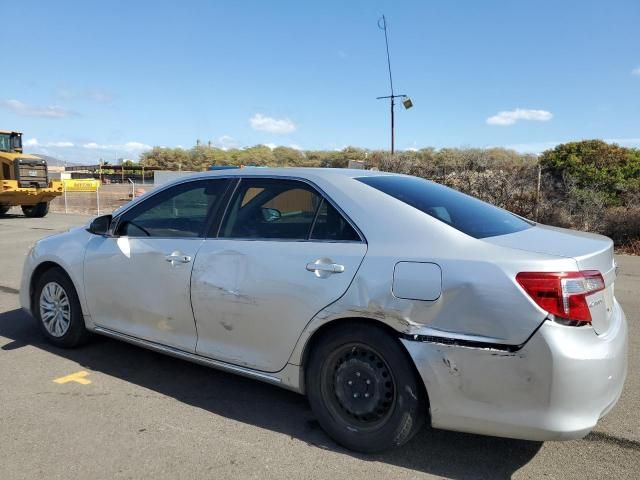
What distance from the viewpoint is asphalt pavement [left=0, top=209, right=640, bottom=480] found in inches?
117

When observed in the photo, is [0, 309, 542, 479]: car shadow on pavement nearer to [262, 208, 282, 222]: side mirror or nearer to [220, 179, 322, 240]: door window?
[220, 179, 322, 240]: door window

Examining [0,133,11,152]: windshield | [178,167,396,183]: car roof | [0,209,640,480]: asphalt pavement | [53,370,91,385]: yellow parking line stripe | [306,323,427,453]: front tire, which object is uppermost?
[0,133,11,152]: windshield

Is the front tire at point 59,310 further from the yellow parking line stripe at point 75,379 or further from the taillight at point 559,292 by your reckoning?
the taillight at point 559,292

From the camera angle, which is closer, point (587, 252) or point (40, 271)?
point (587, 252)

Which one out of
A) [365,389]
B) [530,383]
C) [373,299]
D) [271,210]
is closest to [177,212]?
[271,210]

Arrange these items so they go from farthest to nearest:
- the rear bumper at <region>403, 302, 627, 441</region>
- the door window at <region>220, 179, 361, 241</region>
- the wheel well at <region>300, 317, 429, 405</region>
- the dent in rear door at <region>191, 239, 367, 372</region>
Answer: the door window at <region>220, 179, 361, 241</region> → the dent in rear door at <region>191, 239, 367, 372</region> → the wheel well at <region>300, 317, 429, 405</region> → the rear bumper at <region>403, 302, 627, 441</region>

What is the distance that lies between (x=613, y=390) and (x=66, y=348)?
167 inches

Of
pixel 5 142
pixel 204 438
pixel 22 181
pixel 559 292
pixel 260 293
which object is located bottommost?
pixel 204 438

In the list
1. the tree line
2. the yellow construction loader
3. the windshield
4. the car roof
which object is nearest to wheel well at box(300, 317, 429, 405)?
the car roof

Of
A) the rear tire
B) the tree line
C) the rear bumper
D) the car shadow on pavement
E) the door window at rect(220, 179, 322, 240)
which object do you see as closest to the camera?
the rear bumper

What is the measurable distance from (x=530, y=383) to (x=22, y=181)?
2103 centimetres

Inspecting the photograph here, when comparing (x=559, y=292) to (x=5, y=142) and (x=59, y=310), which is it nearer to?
(x=59, y=310)

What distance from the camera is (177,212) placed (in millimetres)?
4156

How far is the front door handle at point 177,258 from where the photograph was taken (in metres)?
3.77
